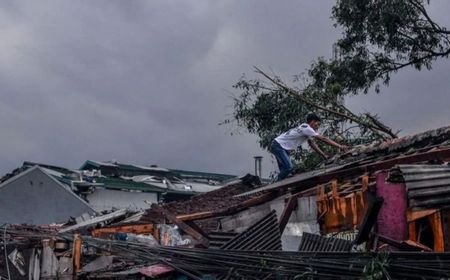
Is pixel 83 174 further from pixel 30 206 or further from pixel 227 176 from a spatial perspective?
pixel 227 176

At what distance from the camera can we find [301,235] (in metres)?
7.82

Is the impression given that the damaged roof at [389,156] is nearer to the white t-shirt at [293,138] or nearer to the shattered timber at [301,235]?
the shattered timber at [301,235]

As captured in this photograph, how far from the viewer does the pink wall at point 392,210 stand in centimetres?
620

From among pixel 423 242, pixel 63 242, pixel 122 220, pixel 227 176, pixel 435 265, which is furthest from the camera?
pixel 227 176

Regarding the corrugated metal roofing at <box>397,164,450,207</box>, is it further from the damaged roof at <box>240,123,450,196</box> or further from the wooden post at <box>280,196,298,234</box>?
the wooden post at <box>280,196,298,234</box>

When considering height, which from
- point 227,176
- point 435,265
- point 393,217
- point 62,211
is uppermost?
point 227,176

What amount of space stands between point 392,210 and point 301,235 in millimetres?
1712

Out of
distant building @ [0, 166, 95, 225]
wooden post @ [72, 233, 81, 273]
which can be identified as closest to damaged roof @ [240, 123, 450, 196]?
wooden post @ [72, 233, 81, 273]

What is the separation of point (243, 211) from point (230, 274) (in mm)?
2059

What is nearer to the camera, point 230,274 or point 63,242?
point 230,274

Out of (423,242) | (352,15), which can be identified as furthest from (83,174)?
(423,242)

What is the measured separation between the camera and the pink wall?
6195mm

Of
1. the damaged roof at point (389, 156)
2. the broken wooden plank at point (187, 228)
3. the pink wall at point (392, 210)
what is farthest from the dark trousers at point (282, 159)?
the pink wall at point (392, 210)

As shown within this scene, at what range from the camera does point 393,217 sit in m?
6.29
